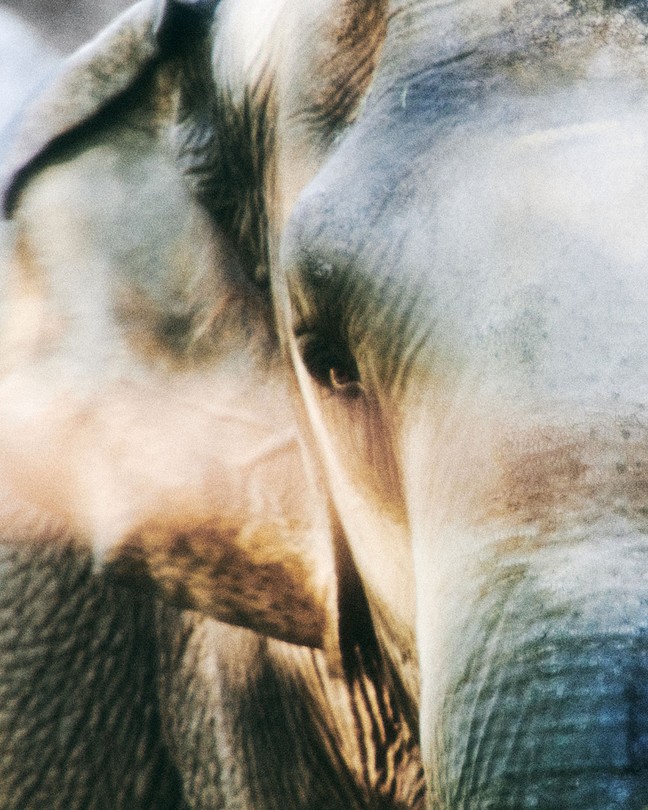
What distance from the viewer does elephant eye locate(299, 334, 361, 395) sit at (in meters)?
1.16

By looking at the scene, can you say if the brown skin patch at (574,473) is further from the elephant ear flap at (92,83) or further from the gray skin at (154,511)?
the elephant ear flap at (92,83)

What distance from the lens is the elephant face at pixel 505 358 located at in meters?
0.75

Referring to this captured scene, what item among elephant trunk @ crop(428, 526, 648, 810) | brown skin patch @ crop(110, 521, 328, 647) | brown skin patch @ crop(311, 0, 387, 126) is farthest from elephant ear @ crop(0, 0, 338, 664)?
elephant trunk @ crop(428, 526, 648, 810)

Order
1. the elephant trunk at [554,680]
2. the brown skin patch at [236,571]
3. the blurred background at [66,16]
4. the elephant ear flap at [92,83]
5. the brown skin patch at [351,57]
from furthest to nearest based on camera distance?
the blurred background at [66,16] → the elephant ear flap at [92,83] → the brown skin patch at [236,571] → the brown skin patch at [351,57] → the elephant trunk at [554,680]

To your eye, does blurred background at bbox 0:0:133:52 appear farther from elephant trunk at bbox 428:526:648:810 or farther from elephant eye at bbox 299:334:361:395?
elephant trunk at bbox 428:526:648:810

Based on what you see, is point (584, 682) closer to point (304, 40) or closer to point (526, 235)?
point (526, 235)

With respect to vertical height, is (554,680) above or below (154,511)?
above

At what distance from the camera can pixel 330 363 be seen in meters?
1.19

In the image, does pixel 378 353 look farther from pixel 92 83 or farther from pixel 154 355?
pixel 92 83

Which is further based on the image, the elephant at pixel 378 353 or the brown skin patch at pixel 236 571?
the brown skin patch at pixel 236 571

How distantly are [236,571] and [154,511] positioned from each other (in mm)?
101

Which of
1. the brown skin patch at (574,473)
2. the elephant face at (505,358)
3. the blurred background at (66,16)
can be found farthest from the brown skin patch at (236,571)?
the blurred background at (66,16)

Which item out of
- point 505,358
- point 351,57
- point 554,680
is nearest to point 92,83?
point 351,57

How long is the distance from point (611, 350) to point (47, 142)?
987 millimetres
